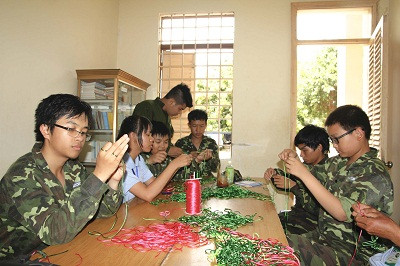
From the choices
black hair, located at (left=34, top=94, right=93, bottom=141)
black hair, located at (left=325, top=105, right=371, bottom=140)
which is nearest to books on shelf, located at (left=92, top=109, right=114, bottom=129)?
black hair, located at (left=34, top=94, right=93, bottom=141)

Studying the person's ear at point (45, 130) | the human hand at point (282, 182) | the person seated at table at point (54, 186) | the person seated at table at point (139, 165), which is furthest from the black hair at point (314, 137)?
the person's ear at point (45, 130)

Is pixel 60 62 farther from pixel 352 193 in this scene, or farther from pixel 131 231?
pixel 352 193

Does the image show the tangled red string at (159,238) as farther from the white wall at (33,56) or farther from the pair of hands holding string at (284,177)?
the white wall at (33,56)

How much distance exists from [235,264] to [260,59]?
4.27 m

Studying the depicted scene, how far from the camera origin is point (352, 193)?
6.27ft

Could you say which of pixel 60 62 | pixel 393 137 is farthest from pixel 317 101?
pixel 60 62

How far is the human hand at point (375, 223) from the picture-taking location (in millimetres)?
1589

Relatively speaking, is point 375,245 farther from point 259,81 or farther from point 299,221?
point 259,81

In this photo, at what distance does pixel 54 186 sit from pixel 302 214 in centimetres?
236

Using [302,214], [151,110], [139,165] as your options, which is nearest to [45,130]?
[139,165]

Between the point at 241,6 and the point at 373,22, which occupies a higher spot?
the point at 241,6

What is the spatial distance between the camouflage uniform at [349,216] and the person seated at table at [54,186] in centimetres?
119

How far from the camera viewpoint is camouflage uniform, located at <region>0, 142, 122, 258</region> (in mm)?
1405

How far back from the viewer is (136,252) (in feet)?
4.49
